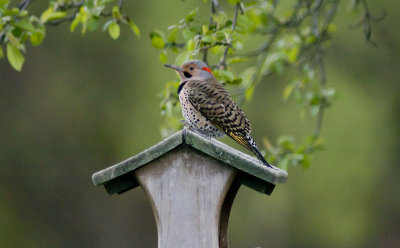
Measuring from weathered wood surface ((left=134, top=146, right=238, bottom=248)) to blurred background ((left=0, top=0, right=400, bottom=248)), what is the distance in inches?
324

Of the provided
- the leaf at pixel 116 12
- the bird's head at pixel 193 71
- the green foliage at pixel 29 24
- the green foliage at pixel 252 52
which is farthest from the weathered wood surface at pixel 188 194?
the leaf at pixel 116 12

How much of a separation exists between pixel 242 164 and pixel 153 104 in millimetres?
9707

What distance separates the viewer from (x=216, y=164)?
11.4 feet

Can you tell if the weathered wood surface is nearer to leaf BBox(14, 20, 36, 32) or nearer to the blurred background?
leaf BBox(14, 20, 36, 32)

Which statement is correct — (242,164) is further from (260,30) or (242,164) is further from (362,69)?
(362,69)

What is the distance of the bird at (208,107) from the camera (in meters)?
4.07

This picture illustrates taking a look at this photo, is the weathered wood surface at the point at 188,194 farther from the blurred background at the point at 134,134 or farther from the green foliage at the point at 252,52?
the blurred background at the point at 134,134

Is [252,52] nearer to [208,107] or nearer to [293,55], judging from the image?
[293,55]

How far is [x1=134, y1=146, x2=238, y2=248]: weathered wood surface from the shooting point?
11.4ft

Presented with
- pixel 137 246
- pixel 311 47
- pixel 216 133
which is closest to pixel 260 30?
pixel 311 47

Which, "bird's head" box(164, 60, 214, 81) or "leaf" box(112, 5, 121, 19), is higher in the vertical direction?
"leaf" box(112, 5, 121, 19)

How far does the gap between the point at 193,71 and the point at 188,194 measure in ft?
3.66

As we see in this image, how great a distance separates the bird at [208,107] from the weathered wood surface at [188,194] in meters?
0.54

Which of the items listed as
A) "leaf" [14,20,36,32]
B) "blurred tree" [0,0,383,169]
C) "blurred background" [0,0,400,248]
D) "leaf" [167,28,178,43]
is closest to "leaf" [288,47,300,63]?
"blurred tree" [0,0,383,169]
